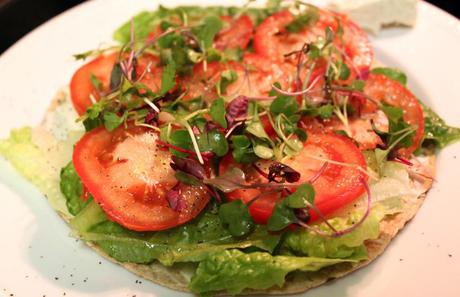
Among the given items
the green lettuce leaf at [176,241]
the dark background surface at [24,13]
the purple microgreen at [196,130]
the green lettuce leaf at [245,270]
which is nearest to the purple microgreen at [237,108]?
the purple microgreen at [196,130]

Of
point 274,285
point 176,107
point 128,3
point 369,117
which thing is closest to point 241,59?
point 176,107

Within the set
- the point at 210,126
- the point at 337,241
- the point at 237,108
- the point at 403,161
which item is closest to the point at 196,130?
the point at 210,126

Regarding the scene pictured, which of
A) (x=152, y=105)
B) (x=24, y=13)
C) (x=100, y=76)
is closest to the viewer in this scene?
(x=152, y=105)

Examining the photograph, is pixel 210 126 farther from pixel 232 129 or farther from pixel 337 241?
pixel 337 241

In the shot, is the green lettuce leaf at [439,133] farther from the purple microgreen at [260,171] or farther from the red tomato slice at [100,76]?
the red tomato slice at [100,76]

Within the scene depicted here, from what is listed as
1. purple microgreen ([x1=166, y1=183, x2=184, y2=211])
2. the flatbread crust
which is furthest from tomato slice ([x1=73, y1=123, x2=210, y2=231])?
the flatbread crust
